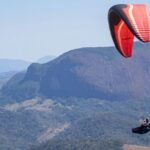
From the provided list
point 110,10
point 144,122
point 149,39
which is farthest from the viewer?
point 110,10

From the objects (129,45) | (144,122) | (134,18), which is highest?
(134,18)

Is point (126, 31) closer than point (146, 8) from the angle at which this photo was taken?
No

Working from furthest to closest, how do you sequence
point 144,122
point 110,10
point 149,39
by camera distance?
point 110,10, point 144,122, point 149,39

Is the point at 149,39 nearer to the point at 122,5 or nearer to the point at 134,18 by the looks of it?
the point at 134,18

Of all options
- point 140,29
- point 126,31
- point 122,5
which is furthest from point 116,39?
point 140,29

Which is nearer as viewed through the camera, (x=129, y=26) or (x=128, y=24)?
(x=129, y=26)

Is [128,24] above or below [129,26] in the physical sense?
above

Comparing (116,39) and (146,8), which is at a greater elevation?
(146,8)
